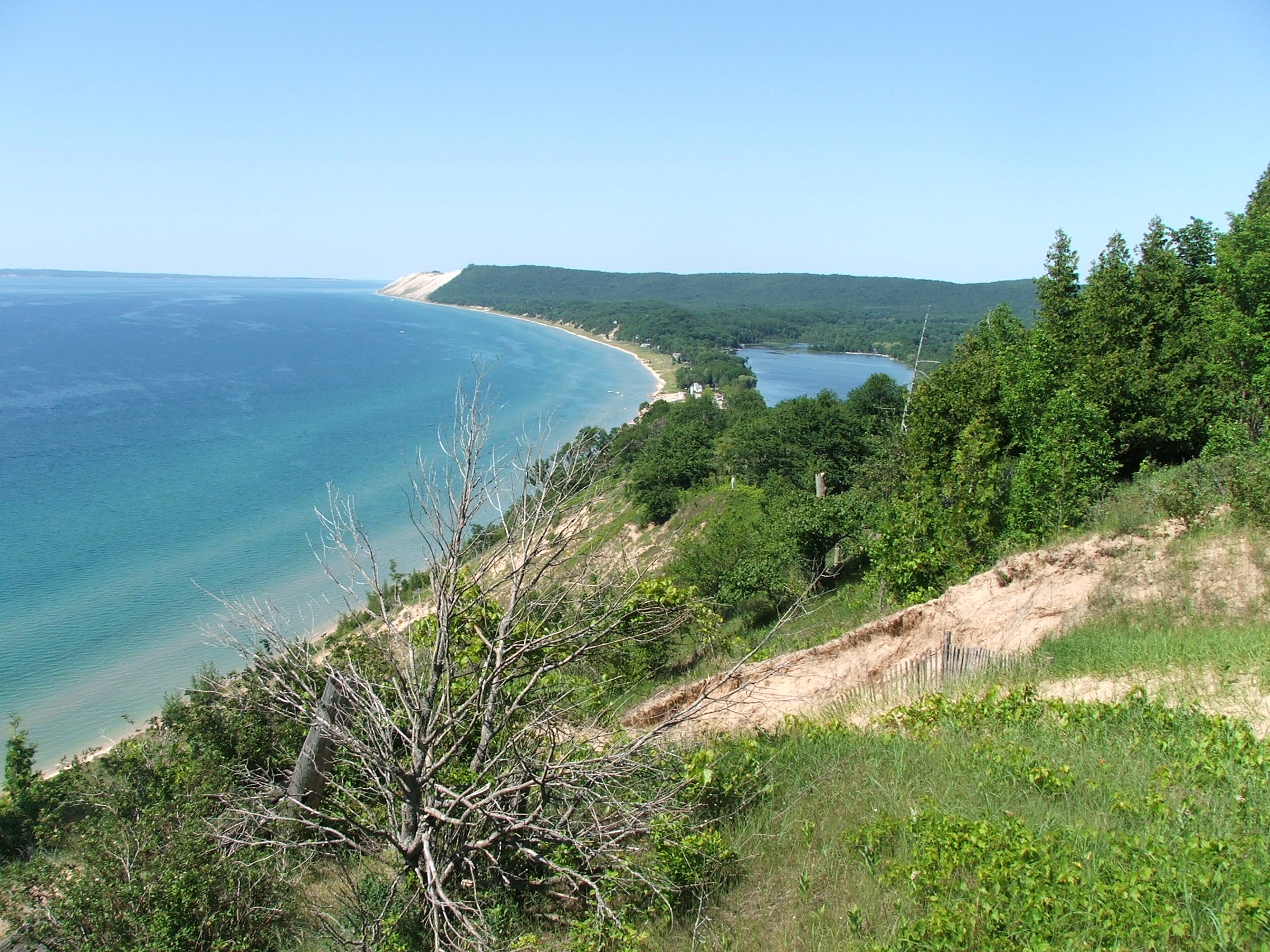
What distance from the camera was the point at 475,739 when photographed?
21.8 ft

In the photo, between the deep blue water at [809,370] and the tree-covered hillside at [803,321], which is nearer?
the deep blue water at [809,370]

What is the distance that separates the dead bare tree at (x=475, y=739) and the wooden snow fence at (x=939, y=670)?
10.6ft

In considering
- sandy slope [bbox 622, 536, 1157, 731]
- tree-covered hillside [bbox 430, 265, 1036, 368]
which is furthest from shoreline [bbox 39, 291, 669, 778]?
sandy slope [bbox 622, 536, 1157, 731]

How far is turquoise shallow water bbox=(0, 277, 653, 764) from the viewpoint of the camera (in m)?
26.6

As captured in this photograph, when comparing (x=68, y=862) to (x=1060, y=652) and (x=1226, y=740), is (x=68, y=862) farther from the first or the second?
(x=1060, y=652)

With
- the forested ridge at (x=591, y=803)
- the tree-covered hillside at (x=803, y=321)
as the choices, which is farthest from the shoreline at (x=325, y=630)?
the tree-covered hillside at (x=803, y=321)

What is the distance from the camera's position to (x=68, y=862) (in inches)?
263

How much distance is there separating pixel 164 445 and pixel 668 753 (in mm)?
59924

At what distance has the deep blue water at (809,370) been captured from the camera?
91125mm

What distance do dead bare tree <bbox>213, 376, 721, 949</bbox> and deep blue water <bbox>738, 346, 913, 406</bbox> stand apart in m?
70.7

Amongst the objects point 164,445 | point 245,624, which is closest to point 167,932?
point 245,624

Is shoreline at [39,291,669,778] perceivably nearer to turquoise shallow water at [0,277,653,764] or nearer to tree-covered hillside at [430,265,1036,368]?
turquoise shallow water at [0,277,653,764]

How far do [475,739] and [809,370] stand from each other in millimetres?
111505

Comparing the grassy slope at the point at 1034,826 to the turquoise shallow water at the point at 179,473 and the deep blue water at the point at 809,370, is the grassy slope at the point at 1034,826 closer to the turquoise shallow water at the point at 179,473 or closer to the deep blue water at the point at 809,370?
the turquoise shallow water at the point at 179,473
